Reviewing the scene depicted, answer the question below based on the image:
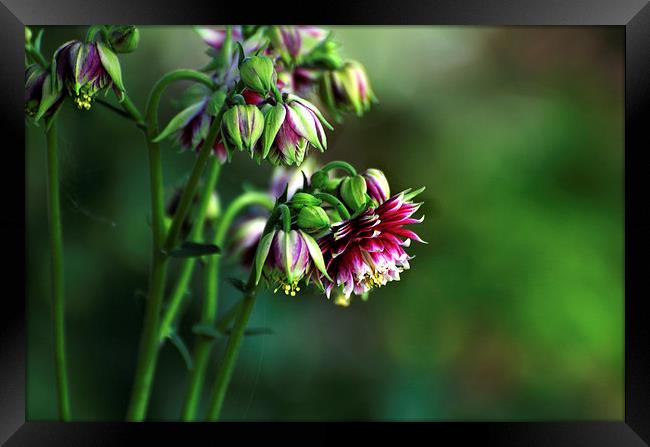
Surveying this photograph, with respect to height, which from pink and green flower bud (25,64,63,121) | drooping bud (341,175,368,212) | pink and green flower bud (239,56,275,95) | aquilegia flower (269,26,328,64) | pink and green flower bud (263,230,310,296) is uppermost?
aquilegia flower (269,26,328,64)

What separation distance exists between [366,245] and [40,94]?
12.5 inches

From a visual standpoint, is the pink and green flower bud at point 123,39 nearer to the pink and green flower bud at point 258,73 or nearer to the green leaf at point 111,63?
the green leaf at point 111,63

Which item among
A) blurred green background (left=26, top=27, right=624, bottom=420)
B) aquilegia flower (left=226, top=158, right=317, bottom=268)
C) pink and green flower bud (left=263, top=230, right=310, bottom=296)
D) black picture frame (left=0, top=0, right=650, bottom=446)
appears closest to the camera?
pink and green flower bud (left=263, top=230, right=310, bottom=296)

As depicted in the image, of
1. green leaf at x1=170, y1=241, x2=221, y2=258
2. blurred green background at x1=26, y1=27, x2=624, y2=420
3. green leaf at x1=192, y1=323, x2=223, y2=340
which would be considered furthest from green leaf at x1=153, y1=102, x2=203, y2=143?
blurred green background at x1=26, y1=27, x2=624, y2=420

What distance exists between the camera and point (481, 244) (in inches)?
72.6

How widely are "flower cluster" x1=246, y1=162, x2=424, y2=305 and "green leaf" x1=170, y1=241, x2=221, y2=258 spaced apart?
0.07m

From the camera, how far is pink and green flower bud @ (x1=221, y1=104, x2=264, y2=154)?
686mm

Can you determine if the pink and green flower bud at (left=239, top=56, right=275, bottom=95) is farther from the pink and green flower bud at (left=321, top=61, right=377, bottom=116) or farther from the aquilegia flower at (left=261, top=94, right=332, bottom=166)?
the pink and green flower bud at (left=321, top=61, right=377, bottom=116)

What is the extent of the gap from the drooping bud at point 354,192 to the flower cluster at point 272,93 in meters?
0.04

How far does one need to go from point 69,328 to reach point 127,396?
259 millimetres

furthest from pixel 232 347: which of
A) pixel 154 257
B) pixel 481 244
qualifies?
pixel 481 244

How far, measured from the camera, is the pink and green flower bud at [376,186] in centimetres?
73

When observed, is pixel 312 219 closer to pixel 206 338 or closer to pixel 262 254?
pixel 262 254

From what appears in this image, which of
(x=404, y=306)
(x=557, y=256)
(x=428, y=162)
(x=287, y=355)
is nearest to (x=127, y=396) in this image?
(x=287, y=355)
